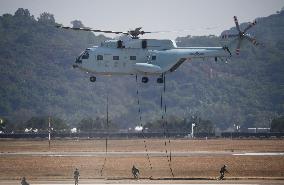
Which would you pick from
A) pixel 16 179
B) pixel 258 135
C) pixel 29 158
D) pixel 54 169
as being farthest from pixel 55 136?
pixel 16 179

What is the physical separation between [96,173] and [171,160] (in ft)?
53.0

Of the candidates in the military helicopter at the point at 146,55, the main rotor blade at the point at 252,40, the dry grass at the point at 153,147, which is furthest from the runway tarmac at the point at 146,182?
the dry grass at the point at 153,147

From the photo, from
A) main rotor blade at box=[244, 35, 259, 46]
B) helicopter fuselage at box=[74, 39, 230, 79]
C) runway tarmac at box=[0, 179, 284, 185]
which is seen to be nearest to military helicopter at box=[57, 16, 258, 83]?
helicopter fuselage at box=[74, 39, 230, 79]

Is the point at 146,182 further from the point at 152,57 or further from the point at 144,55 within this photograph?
the point at 144,55

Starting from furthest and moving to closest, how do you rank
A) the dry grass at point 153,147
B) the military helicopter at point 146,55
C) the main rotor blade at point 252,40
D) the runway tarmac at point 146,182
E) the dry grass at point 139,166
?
the dry grass at point 153,147 < the dry grass at point 139,166 < the military helicopter at point 146,55 < the runway tarmac at point 146,182 < the main rotor blade at point 252,40

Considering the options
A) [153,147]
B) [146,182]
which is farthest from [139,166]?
[153,147]

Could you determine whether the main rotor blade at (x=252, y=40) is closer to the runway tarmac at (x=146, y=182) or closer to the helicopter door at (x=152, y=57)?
the helicopter door at (x=152, y=57)

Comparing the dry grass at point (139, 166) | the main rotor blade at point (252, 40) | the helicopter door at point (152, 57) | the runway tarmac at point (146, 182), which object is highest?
the main rotor blade at point (252, 40)

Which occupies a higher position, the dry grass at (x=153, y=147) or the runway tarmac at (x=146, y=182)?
the dry grass at (x=153, y=147)

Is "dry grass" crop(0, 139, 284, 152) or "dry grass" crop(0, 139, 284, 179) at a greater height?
"dry grass" crop(0, 139, 284, 152)

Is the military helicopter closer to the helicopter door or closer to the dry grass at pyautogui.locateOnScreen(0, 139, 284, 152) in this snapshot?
the helicopter door

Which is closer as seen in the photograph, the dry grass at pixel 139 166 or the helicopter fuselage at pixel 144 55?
the helicopter fuselage at pixel 144 55

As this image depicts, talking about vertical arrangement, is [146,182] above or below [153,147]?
below

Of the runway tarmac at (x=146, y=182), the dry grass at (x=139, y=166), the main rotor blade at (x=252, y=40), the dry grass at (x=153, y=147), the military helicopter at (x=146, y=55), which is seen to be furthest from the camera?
the dry grass at (x=153, y=147)
